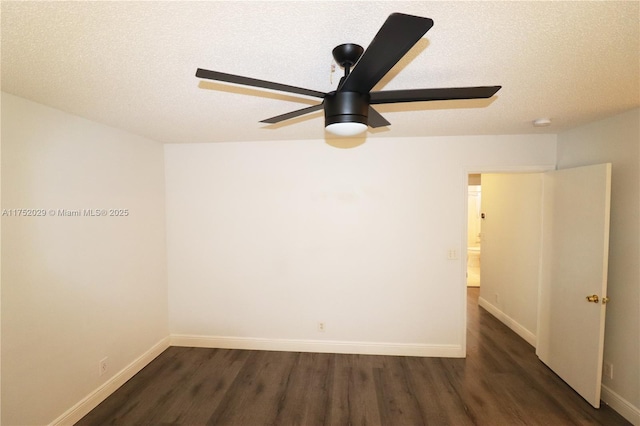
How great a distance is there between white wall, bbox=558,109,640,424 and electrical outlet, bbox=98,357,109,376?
4278mm

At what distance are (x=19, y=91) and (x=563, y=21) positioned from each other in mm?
2891

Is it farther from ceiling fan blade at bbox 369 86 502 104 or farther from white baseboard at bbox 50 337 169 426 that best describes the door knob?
white baseboard at bbox 50 337 169 426

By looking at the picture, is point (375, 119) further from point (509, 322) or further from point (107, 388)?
point (509, 322)

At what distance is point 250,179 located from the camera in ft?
10.1

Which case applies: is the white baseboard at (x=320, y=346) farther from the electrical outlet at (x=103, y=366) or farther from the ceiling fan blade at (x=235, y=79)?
the ceiling fan blade at (x=235, y=79)

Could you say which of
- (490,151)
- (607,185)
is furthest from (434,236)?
(607,185)

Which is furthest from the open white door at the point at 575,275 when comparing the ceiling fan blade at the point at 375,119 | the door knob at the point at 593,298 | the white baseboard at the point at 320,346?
the ceiling fan blade at the point at 375,119

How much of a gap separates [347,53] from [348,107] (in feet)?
0.80

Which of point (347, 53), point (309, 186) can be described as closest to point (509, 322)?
point (309, 186)

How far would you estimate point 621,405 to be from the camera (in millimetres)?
2076

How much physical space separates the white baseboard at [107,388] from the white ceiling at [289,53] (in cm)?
230

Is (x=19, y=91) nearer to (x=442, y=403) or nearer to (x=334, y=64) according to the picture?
(x=334, y=64)

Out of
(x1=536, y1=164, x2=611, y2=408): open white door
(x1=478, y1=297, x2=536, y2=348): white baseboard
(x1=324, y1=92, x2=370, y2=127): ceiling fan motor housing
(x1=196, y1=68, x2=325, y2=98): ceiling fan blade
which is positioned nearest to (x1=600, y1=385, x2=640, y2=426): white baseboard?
(x1=536, y1=164, x2=611, y2=408): open white door

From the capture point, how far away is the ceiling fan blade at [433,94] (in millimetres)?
1036
